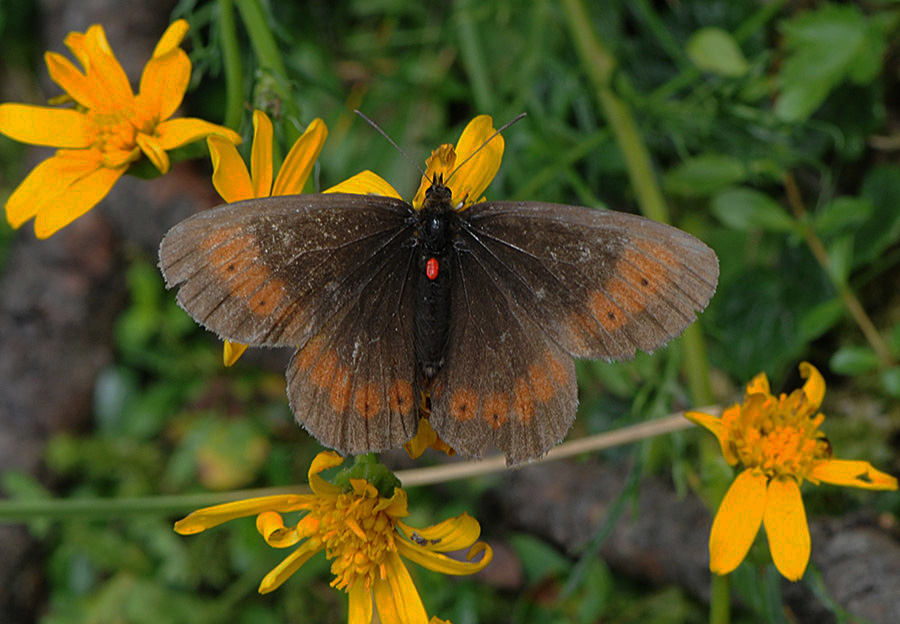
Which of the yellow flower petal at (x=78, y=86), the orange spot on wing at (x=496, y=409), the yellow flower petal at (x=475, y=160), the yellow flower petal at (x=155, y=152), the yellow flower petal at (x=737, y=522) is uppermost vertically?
the yellow flower petal at (x=78, y=86)

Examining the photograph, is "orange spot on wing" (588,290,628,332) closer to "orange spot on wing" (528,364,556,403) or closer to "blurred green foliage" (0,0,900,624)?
"orange spot on wing" (528,364,556,403)

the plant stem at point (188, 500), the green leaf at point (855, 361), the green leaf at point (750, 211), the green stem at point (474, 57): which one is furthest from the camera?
the green stem at point (474, 57)

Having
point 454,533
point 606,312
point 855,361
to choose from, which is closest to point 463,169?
point 606,312

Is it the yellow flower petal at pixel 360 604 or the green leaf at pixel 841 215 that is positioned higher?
the green leaf at pixel 841 215

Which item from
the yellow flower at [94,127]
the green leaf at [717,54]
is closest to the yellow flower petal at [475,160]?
the yellow flower at [94,127]

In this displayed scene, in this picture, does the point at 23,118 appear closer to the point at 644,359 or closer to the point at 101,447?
the point at 101,447

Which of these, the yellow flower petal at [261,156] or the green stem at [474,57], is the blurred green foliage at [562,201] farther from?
the yellow flower petal at [261,156]
